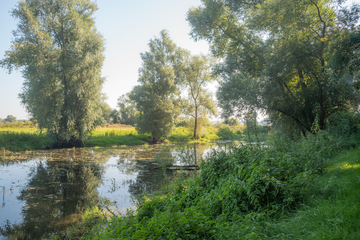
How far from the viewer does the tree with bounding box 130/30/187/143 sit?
28.3 meters

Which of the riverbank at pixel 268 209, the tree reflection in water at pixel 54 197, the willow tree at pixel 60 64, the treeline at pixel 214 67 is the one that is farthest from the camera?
the willow tree at pixel 60 64

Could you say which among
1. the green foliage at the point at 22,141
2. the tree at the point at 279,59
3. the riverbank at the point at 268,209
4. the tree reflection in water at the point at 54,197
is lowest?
the tree reflection in water at the point at 54,197

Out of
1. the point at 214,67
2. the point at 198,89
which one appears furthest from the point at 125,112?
the point at 214,67

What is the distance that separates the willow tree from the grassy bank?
227 centimetres

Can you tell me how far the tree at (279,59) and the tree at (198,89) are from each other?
65.4 ft

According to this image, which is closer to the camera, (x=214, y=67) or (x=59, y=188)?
(x=59, y=188)

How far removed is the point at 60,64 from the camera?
2105 centimetres

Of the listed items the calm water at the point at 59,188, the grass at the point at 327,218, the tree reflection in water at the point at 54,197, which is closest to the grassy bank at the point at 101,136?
the calm water at the point at 59,188

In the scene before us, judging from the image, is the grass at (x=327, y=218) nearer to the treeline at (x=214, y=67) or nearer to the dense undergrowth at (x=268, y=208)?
the dense undergrowth at (x=268, y=208)

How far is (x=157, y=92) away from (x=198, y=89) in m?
9.63

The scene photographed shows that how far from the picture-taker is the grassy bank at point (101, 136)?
812 inches

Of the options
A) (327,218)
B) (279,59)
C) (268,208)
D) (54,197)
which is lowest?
(54,197)

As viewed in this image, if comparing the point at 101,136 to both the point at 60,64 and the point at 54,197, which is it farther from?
the point at 54,197

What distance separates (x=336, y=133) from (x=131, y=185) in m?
9.10
